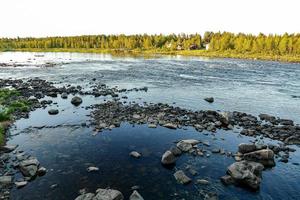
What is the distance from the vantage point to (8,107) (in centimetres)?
3744

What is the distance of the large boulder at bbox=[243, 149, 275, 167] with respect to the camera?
23188 mm

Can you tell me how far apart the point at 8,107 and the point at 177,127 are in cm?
2298

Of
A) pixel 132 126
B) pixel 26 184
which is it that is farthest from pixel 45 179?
pixel 132 126

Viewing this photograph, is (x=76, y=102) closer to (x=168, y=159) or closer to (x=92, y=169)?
(x=92, y=169)

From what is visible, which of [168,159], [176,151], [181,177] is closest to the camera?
[181,177]

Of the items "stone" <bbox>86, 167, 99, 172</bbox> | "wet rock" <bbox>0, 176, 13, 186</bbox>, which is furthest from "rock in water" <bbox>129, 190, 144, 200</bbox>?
"wet rock" <bbox>0, 176, 13, 186</bbox>

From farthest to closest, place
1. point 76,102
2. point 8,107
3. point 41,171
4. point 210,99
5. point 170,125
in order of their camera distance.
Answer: point 210,99
point 76,102
point 8,107
point 170,125
point 41,171

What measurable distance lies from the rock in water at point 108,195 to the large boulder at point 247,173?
27.7ft

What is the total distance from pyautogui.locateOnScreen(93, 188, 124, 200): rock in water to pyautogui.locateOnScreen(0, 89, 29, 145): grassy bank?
1387 cm

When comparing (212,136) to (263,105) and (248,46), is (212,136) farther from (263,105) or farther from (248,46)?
(248,46)

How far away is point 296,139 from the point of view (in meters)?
28.7

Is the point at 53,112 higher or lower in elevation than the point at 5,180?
higher

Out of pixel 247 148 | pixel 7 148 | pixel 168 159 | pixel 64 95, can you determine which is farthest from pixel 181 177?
pixel 64 95

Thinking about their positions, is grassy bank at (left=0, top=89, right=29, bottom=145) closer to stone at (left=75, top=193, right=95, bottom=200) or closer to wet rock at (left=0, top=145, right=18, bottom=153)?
wet rock at (left=0, top=145, right=18, bottom=153)
